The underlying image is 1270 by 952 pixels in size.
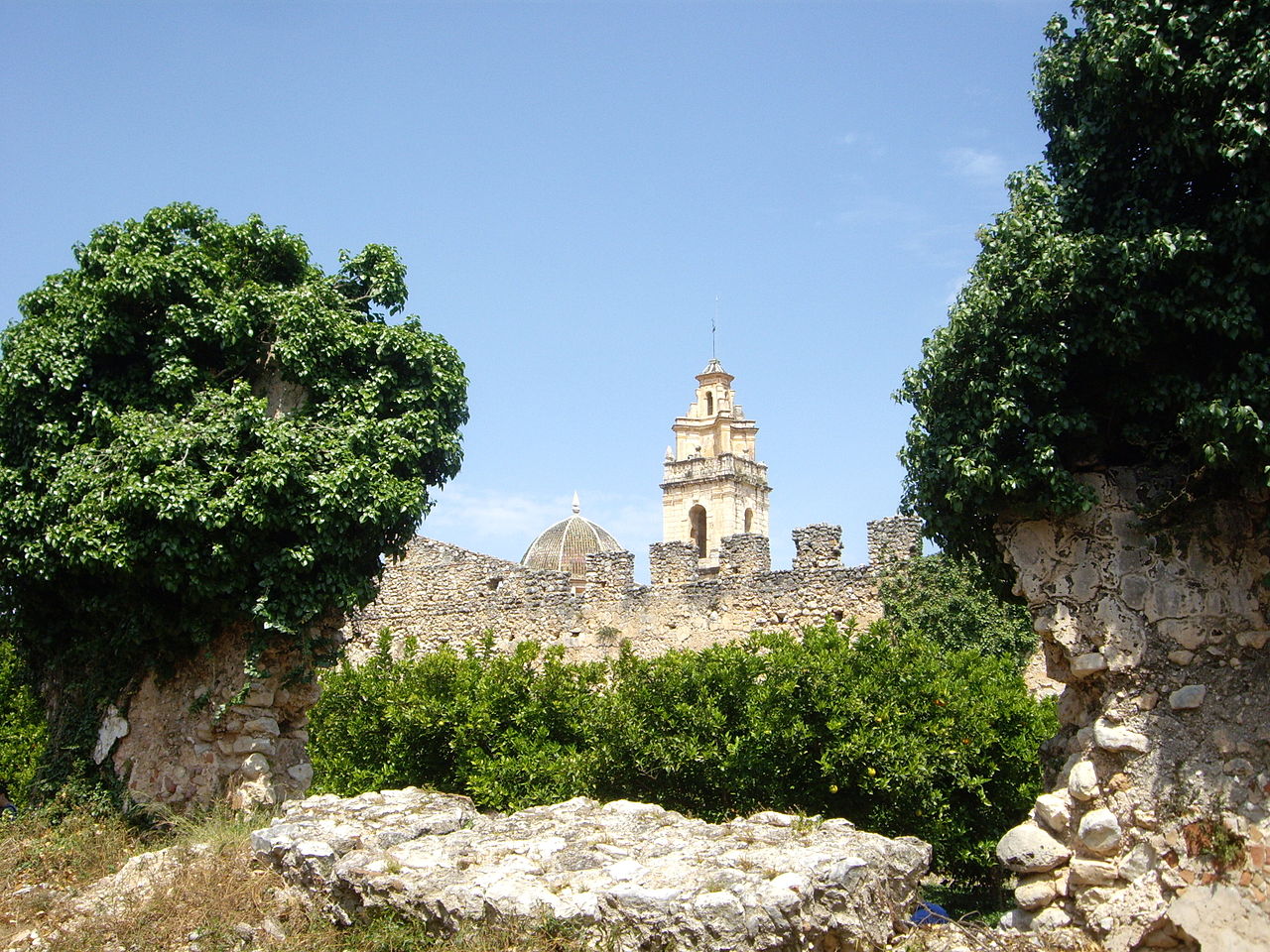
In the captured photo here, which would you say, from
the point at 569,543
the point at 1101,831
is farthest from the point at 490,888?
the point at 569,543

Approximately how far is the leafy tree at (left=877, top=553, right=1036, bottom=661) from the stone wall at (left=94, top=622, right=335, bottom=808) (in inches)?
339

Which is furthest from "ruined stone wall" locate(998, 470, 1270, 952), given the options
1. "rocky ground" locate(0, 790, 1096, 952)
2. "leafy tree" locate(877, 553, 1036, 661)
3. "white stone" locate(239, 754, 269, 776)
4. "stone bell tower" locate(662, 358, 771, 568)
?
"stone bell tower" locate(662, 358, 771, 568)

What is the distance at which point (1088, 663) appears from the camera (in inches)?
260

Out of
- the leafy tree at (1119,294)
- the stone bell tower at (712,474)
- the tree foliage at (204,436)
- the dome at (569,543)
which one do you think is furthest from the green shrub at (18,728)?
the stone bell tower at (712,474)

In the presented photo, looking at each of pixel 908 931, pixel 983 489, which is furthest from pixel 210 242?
pixel 908 931

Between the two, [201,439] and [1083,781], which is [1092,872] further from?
[201,439]

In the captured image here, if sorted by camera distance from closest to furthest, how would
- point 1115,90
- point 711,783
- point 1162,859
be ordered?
point 1162,859
point 1115,90
point 711,783

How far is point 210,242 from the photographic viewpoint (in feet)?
32.7

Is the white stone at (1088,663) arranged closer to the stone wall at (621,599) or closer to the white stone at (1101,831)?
the white stone at (1101,831)

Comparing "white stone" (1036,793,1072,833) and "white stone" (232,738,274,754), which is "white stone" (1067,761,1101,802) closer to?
"white stone" (1036,793,1072,833)

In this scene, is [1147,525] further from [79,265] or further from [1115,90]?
[79,265]

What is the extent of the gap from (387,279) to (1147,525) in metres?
6.64

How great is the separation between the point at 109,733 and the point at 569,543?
28.1 meters

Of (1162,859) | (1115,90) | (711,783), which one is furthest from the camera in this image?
(711,783)
